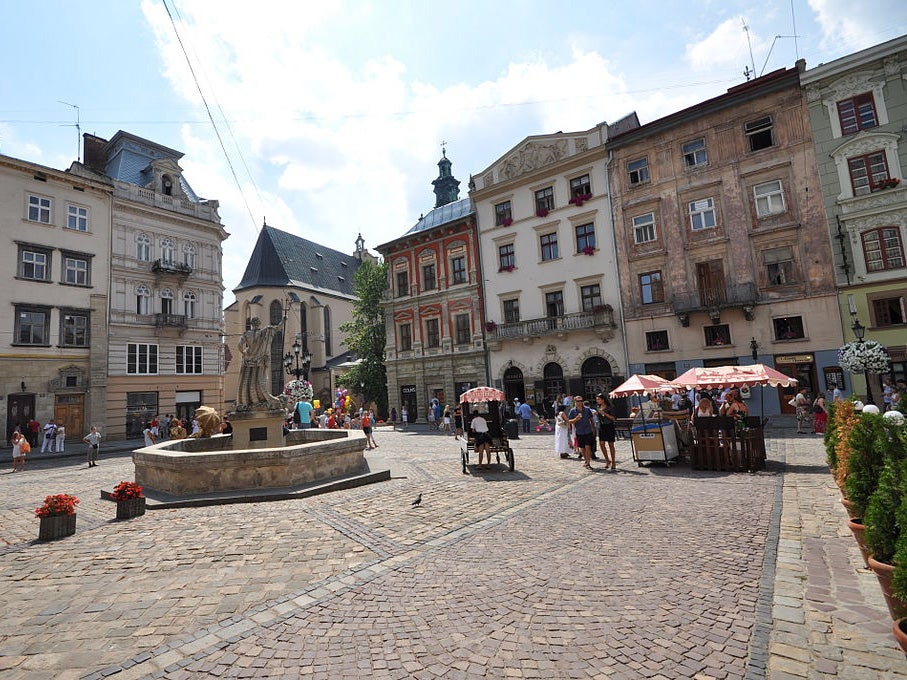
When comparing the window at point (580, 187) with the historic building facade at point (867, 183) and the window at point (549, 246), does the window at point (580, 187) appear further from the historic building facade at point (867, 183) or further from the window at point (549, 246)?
the historic building facade at point (867, 183)

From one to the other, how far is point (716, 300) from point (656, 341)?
352 cm

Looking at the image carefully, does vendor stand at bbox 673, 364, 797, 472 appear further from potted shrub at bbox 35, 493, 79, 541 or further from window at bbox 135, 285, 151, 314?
window at bbox 135, 285, 151, 314

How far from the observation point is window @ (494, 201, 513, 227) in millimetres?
30394

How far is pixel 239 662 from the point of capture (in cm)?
360

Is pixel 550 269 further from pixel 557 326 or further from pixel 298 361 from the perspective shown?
pixel 298 361

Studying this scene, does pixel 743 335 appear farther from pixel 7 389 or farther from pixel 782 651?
pixel 7 389

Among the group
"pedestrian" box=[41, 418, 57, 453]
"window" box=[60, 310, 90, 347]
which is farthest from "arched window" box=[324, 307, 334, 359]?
"pedestrian" box=[41, 418, 57, 453]

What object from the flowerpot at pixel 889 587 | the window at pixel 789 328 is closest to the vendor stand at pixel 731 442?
the flowerpot at pixel 889 587

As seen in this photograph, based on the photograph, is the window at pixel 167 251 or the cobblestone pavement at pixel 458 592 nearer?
the cobblestone pavement at pixel 458 592

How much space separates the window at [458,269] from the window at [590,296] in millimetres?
8454

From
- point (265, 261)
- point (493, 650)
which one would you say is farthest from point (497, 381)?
point (265, 261)

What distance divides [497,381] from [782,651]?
26.4 m

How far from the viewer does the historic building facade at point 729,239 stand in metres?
21.4

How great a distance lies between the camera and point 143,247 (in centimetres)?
3006
